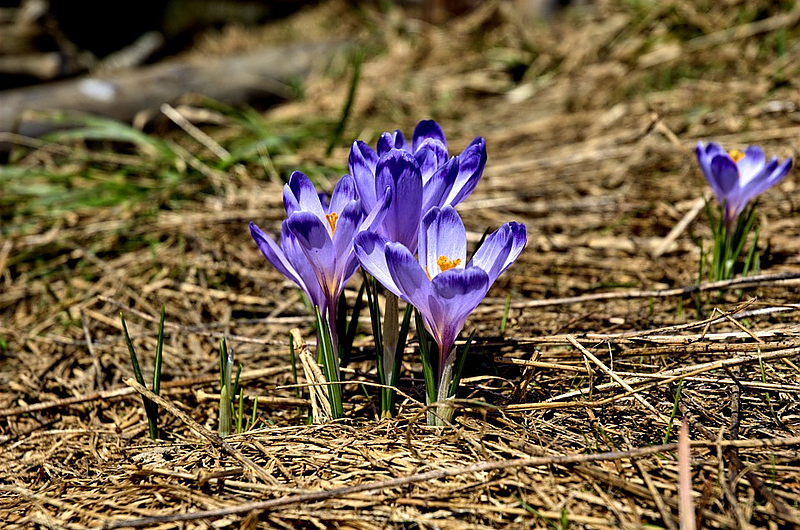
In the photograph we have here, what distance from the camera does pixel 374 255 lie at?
1.18m

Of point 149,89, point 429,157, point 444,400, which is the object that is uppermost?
point 149,89

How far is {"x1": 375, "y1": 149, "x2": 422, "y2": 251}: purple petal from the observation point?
121 centimetres

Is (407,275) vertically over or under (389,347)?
over

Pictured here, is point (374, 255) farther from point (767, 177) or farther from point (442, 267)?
point (767, 177)

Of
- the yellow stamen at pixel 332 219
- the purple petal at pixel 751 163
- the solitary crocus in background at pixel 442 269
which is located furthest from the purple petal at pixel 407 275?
the purple petal at pixel 751 163

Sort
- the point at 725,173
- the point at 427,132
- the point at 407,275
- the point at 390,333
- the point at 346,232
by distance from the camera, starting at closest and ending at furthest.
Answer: the point at 407,275 → the point at 346,232 → the point at 390,333 → the point at 427,132 → the point at 725,173

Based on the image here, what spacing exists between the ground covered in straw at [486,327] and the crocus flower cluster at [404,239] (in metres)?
0.20

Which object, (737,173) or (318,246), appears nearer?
(318,246)

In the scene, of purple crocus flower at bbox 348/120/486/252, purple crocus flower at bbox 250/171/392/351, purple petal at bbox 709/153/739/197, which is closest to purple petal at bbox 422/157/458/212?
purple crocus flower at bbox 348/120/486/252

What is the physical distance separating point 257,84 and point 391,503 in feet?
13.0

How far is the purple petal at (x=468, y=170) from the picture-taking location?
4.32ft

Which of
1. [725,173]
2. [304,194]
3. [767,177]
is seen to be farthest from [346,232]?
[767,177]

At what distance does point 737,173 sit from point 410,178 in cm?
105

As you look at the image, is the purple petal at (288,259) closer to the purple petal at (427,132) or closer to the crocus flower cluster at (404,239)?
the crocus flower cluster at (404,239)
